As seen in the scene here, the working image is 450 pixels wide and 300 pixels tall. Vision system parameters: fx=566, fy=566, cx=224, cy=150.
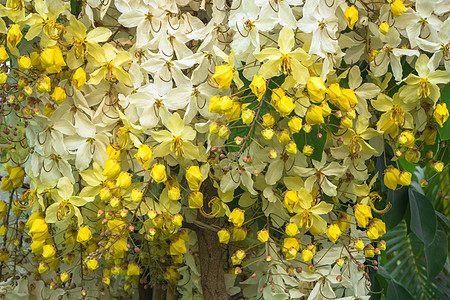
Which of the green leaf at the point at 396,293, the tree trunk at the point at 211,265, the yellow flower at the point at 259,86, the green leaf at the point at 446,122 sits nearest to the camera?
the yellow flower at the point at 259,86

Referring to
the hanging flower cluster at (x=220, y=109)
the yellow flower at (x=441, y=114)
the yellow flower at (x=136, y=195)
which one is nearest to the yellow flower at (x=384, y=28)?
the hanging flower cluster at (x=220, y=109)

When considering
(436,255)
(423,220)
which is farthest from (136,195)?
(436,255)

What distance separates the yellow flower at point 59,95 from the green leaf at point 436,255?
27.6 inches

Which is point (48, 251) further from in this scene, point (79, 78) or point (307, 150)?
point (307, 150)

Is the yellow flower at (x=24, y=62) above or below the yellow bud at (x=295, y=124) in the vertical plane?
above

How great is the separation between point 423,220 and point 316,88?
44cm

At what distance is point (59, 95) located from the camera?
694mm

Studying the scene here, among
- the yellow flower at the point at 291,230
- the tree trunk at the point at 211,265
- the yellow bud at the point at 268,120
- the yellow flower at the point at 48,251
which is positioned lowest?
the tree trunk at the point at 211,265

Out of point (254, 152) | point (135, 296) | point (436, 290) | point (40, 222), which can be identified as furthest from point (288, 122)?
point (436, 290)

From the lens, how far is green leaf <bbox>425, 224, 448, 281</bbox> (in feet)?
3.38

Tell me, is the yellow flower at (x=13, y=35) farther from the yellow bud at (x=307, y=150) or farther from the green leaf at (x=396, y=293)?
the green leaf at (x=396, y=293)

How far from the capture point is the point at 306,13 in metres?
0.65

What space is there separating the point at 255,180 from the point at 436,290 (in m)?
1.07

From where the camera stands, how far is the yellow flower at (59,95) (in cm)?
69
